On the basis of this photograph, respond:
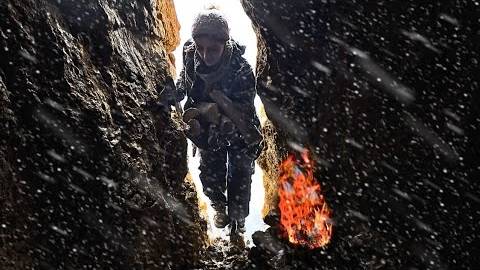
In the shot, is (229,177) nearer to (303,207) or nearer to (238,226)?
(238,226)

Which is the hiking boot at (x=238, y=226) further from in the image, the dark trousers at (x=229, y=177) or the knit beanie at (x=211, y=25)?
the knit beanie at (x=211, y=25)

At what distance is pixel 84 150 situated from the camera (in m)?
4.11

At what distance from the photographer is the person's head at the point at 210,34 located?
5504 mm

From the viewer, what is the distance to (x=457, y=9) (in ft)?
12.9

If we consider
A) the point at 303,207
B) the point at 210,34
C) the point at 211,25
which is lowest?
the point at 303,207

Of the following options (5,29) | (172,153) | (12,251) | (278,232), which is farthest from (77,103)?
(278,232)

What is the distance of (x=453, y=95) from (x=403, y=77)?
546 mm

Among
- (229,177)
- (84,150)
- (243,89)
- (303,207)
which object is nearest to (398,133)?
(303,207)

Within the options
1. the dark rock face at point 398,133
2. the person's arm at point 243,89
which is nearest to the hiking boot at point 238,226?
the dark rock face at point 398,133

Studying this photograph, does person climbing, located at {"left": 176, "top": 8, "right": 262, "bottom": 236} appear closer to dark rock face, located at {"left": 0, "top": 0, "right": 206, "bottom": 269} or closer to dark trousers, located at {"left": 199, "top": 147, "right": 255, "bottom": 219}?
dark trousers, located at {"left": 199, "top": 147, "right": 255, "bottom": 219}

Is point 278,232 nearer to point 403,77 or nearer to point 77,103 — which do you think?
point 403,77

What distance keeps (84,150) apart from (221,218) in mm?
2584

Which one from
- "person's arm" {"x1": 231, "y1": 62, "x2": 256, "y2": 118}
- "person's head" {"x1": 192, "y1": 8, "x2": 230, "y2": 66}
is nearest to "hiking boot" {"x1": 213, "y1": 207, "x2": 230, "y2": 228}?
"person's arm" {"x1": 231, "y1": 62, "x2": 256, "y2": 118}

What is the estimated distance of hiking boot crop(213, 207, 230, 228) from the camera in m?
6.02
